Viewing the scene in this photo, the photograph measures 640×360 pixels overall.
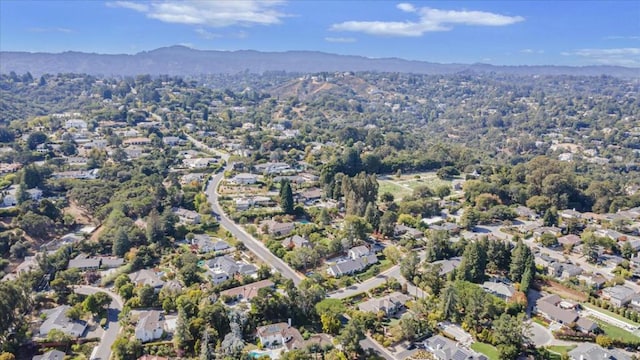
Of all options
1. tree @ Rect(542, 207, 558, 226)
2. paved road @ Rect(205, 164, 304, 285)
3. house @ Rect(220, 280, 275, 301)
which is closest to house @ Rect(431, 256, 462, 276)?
paved road @ Rect(205, 164, 304, 285)

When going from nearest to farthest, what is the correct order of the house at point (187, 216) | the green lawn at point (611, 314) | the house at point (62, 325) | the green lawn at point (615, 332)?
the house at point (62, 325)
the green lawn at point (615, 332)
the green lawn at point (611, 314)
the house at point (187, 216)

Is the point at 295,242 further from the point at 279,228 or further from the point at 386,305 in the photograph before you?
the point at 386,305

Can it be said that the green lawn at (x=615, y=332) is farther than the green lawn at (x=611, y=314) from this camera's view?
No

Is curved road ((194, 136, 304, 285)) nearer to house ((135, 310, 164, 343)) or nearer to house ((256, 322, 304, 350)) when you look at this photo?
house ((256, 322, 304, 350))

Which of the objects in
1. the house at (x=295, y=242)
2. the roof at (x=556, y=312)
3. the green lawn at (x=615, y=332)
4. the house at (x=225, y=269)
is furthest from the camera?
the house at (x=295, y=242)

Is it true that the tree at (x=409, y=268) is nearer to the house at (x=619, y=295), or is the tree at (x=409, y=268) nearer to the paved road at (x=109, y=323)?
the house at (x=619, y=295)

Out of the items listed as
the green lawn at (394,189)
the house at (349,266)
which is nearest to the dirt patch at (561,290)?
the house at (349,266)
